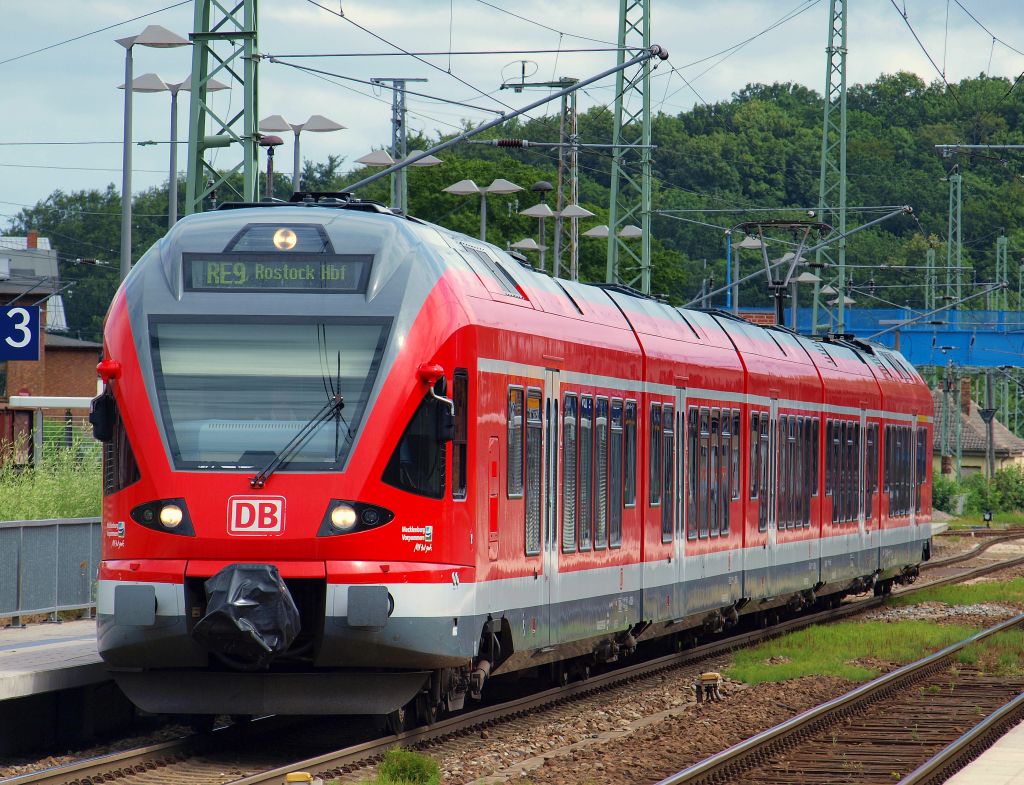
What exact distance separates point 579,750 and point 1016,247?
90.1 meters

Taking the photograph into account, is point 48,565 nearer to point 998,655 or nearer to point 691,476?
point 691,476

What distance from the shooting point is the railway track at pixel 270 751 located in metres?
11.5

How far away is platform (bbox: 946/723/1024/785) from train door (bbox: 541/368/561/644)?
11.6ft

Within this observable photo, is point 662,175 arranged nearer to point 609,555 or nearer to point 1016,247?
point 1016,247

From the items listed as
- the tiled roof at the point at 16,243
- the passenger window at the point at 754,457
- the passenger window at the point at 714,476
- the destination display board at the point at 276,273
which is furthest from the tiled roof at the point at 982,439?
the destination display board at the point at 276,273

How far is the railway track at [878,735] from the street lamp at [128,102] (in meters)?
10.4

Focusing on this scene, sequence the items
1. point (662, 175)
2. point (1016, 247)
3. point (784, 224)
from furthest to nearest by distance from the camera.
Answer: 1. point (1016, 247)
2. point (662, 175)
3. point (784, 224)

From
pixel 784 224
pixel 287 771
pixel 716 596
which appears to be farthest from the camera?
pixel 784 224

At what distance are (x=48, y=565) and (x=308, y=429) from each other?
678cm

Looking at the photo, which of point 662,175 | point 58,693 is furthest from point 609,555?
point 662,175

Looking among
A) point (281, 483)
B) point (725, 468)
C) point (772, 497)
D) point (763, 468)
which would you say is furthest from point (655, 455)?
→ point (281, 483)

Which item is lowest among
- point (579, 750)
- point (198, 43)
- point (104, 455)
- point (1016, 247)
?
point (579, 750)

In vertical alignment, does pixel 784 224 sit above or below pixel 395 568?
above

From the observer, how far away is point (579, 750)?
13.4 m
